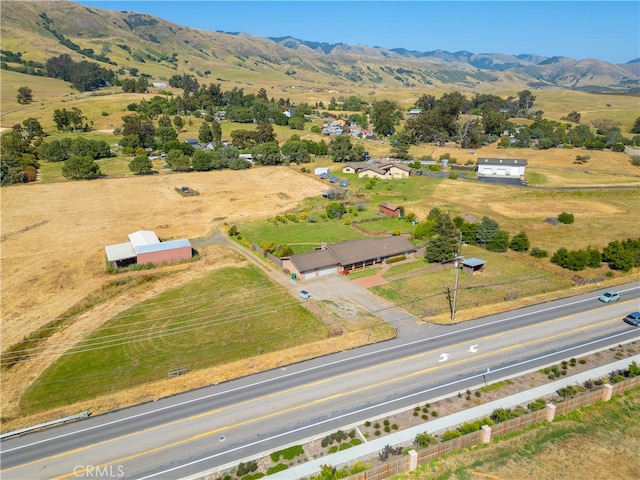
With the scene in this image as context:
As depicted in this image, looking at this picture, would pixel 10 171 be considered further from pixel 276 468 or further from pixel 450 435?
pixel 450 435

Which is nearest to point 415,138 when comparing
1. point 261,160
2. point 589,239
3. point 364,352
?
point 261,160

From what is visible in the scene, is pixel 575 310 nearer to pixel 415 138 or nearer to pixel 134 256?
pixel 134 256

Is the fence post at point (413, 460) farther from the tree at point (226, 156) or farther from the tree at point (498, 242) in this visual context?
the tree at point (226, 156)

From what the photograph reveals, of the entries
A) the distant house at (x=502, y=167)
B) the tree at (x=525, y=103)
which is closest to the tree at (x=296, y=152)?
the distant house at (x=502, y=167)

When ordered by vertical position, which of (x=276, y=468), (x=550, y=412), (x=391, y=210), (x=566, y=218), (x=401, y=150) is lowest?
(x=276, y=468)

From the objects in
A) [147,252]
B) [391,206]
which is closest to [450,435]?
[147,252]

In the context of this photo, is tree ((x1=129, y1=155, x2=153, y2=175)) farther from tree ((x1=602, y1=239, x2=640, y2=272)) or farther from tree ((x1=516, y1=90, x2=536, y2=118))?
tree ((x1=516, y1=90, x2=536, y2=118))

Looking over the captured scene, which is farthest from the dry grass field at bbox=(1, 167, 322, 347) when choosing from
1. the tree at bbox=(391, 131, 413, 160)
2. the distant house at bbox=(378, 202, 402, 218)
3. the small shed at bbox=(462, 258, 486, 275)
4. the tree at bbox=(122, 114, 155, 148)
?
the small shed at bbox=(462, 258, 486, 275)
